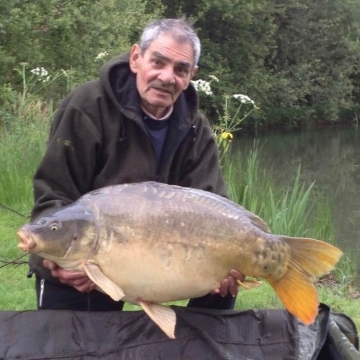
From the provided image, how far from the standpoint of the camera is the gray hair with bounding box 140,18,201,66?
227cm

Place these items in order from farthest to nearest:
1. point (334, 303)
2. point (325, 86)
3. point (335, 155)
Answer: point (325, 86), point (335, 155), point (334, 303)

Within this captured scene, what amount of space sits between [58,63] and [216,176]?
19.8 ft

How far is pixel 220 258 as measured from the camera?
6.40 feet

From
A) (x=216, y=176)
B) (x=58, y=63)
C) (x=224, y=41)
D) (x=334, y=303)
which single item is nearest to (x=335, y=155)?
(x=224, y=41)

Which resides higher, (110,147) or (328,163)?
(110,147)

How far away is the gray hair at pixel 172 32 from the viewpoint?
227 centimetres

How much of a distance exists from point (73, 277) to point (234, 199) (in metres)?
2.72

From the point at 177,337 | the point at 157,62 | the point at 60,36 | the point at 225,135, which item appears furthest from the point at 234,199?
the point at 60,36

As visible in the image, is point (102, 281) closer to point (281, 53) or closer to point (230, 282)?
point (230, 282)

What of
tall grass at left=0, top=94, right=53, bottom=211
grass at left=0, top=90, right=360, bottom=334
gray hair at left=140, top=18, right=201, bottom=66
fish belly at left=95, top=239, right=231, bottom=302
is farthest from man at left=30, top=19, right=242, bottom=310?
tall grass at left=0, top=94, right=53, bottom=211

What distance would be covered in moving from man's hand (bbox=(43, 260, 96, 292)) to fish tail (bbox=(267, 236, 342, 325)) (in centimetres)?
51

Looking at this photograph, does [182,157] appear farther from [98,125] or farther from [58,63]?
[58,63]

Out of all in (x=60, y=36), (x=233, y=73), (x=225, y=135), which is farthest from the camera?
(x=233, y=73)

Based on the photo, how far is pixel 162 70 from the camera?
2252mm
